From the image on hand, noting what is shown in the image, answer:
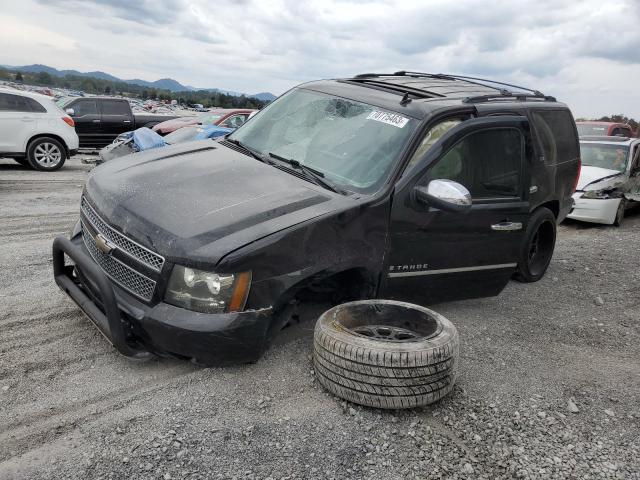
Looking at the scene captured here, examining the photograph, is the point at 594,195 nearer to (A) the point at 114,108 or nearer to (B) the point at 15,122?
(B) the point at 15,122

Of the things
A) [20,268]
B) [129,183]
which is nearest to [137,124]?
[20,268]

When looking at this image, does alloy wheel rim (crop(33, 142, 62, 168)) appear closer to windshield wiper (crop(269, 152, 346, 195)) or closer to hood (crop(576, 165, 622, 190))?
windshield wiper (crop(269, 152, 346, 195))

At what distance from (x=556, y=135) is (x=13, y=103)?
35.1 feet

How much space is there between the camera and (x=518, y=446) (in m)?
3.22

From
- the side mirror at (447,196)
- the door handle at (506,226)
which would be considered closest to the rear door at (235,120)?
the door handle at (506,226)

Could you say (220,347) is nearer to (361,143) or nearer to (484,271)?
(361,143)

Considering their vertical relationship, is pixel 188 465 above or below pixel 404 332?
below

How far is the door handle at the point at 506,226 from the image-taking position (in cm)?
467

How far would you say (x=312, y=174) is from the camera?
414 centimetres

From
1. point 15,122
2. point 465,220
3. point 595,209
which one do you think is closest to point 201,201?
point 465,220

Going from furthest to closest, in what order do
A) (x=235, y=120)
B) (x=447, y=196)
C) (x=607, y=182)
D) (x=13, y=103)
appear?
(x=235, y=120) → (x=13, y=103) → (x=607, y=182) → (x=447, y=196)

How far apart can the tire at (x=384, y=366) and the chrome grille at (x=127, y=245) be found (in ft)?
3.44

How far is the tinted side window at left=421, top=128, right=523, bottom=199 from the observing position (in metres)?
4.35

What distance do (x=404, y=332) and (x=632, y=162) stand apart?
9.11m
